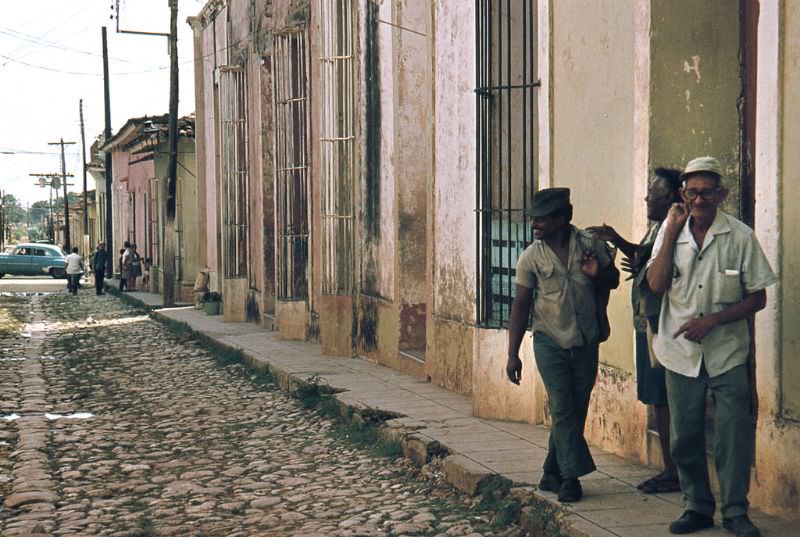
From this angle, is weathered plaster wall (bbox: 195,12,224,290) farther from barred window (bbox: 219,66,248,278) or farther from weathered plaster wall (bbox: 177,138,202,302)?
weathered plaster wall (bbox: 177,138,202,302)

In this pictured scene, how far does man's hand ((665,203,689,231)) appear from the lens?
508 cm

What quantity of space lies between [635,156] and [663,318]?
178 centimetres


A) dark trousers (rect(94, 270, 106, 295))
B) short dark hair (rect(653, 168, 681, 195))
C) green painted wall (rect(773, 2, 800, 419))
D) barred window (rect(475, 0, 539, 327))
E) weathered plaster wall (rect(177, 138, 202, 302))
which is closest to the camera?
green painted wall (rect(773, 2, 800, 419))

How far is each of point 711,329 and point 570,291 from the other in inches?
42.0

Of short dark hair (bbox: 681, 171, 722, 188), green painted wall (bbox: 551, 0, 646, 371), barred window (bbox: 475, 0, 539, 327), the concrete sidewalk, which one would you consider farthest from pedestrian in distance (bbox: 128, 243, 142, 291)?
short dark hair (bbox: 681, 171, 722, 188)

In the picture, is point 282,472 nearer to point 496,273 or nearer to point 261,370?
point 496,273

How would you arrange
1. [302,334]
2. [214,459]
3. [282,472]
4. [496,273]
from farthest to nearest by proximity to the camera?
1. [302,334]
2. [496,273]
3. [214,459]
4. [282,472]

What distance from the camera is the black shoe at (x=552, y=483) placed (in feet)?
19.7

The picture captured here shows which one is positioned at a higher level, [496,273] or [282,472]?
[496,273]

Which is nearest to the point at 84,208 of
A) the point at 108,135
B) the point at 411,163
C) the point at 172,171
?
the point at 108,135

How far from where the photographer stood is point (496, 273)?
9.43 meters

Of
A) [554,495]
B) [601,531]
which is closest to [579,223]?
[554,495]

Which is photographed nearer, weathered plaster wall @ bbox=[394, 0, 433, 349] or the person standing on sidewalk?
the person standing on sidewalk

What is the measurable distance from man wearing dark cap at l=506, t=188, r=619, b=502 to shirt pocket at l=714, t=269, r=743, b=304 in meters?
0.94
